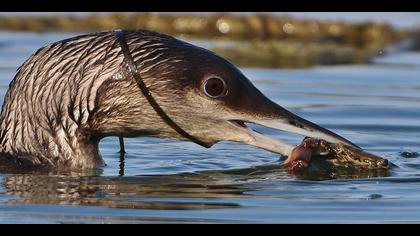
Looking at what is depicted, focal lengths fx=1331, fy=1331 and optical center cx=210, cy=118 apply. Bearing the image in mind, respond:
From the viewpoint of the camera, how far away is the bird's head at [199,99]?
8242mm

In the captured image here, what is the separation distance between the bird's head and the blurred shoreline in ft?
27.2

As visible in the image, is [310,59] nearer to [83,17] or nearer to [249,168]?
[83,17]

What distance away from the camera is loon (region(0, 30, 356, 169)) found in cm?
826

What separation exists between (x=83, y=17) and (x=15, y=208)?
500 inches

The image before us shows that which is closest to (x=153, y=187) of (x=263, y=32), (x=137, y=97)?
(x=137, y=97)

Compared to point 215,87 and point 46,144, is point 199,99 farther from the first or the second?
point 46,144

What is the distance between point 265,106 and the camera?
824cm

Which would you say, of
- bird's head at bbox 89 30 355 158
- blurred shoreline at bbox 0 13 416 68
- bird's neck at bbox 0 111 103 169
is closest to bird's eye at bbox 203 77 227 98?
bird's head at bbox 89 30 355 158

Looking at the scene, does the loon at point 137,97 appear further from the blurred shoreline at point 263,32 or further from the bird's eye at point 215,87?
the blurred shoreline at point 263,32

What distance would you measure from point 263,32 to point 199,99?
36.9 feet

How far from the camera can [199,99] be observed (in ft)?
27.2

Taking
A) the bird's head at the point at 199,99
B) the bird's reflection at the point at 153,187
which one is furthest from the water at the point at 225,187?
the bird's head at the point at 199,99

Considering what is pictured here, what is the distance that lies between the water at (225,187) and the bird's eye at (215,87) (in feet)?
2.10
